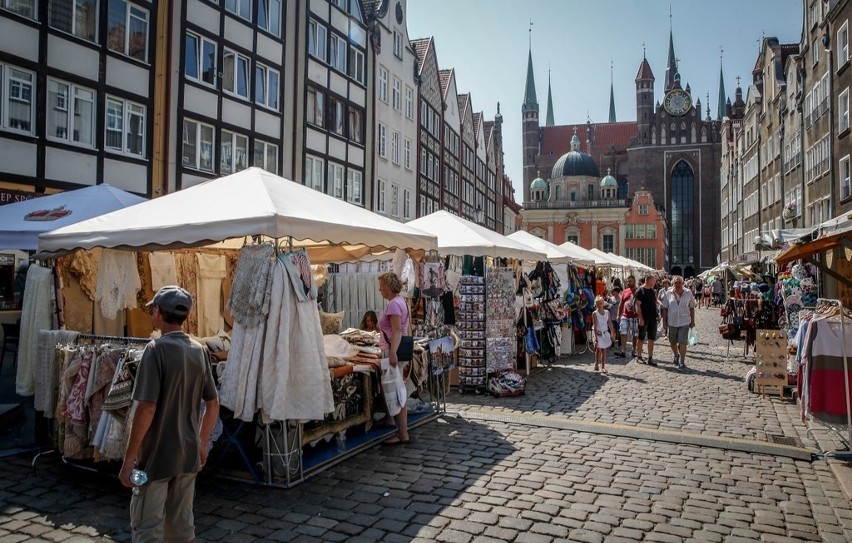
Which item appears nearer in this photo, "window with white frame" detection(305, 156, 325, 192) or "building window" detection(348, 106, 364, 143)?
"window with white frame" detection(305, 156, 325, 192)

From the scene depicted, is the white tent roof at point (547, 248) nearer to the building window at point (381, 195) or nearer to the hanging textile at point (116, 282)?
the hanging textile at point (116, 282)

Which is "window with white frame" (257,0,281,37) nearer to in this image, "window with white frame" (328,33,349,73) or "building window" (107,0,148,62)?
"window with white frame" (328,33,349,73)

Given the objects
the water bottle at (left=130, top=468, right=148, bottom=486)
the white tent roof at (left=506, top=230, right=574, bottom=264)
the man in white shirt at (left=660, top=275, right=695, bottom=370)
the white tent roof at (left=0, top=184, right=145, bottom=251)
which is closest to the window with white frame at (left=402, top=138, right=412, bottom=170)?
the white tent roof at (left=506, top=230, right=574, bottom=264)

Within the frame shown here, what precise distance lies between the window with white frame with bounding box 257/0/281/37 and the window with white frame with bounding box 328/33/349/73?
3.22 m

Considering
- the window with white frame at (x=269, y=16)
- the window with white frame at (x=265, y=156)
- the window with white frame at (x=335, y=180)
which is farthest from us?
the window with white frame at (x=335, y=180)

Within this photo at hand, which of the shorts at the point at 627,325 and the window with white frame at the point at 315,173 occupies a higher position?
the window with white frame at the point at 315,173

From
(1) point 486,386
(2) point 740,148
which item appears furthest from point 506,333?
(2) point 740,148

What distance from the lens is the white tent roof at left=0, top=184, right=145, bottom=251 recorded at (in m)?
9.05

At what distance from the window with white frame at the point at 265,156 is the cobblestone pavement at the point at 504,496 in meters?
15.5

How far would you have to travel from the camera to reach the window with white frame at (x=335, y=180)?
84.1 ft

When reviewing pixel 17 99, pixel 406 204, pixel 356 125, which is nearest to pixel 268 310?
pixel 17 99

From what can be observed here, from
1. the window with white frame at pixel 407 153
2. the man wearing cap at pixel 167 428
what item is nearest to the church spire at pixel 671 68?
the window with white frame at pixel 407 153

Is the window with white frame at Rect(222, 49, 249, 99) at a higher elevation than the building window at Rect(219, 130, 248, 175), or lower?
higher

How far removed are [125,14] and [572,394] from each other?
1489cm
